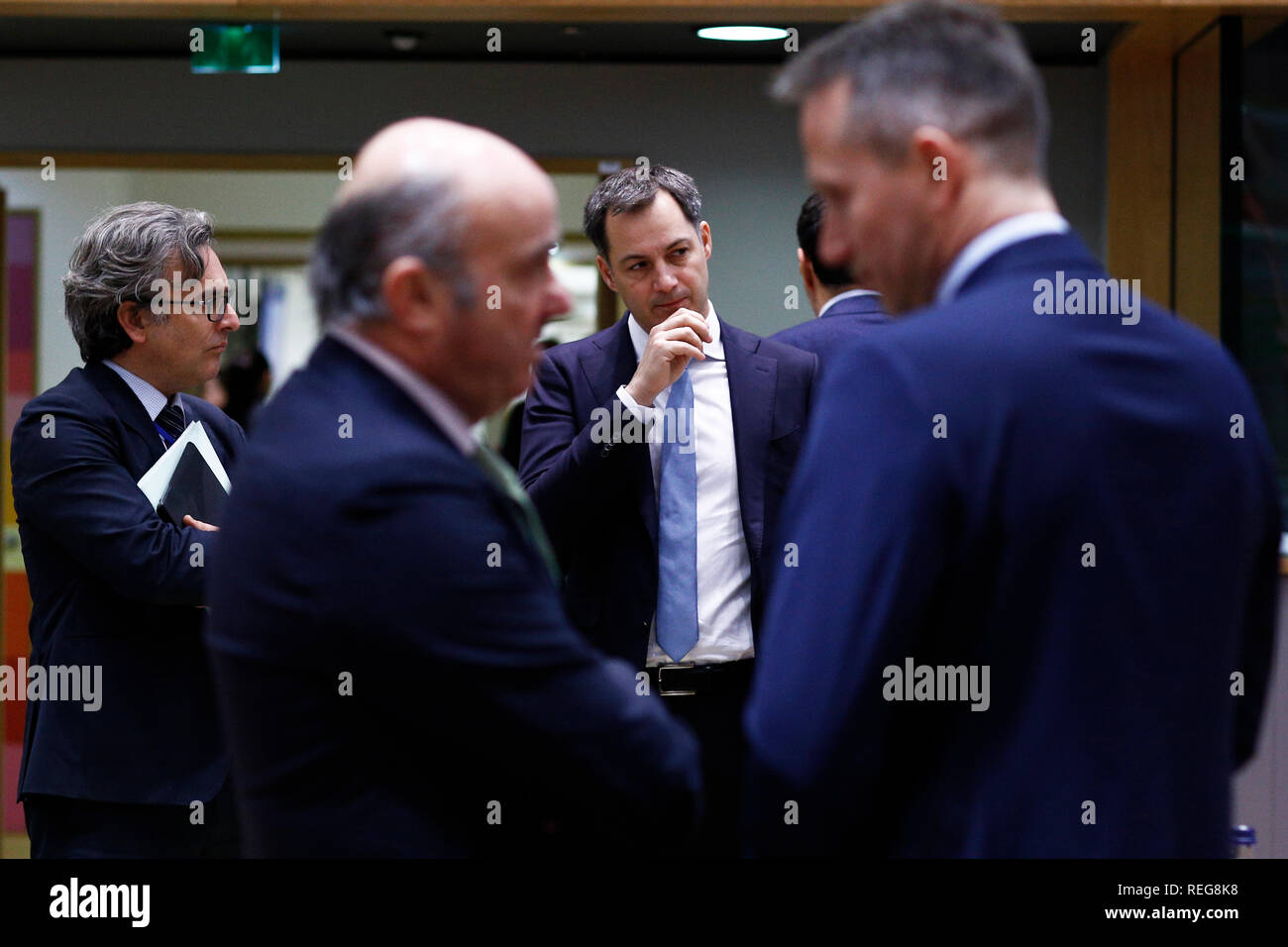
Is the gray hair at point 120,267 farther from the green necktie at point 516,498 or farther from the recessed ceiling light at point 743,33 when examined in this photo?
the recessed ceiling light at point 743,33

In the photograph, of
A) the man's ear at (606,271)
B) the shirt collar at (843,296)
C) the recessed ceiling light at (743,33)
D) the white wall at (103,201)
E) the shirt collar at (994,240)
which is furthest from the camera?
the white wall at (103,201)

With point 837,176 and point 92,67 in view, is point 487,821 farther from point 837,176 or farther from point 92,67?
point 92,67

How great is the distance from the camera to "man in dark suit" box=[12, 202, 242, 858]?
2203 millimetres

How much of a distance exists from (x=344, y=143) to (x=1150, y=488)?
4.15 meters

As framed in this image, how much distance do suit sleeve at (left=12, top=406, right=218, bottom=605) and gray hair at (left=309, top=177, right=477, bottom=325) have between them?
1.09 meters

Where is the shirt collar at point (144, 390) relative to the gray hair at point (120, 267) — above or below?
below

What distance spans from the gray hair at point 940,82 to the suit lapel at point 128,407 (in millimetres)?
1573

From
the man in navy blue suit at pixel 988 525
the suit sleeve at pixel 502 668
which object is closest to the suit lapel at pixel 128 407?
the suit sleeve at pixel 502 668

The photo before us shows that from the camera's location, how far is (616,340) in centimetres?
264

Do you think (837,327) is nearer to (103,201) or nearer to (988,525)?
A: (988,525)

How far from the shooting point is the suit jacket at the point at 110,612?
7.21 feet

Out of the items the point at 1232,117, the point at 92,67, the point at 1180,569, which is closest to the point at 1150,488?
the point at 1180,569

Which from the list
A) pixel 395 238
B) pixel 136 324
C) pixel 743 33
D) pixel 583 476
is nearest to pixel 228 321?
pixel 136 324

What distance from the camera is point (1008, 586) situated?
3.59 feet
